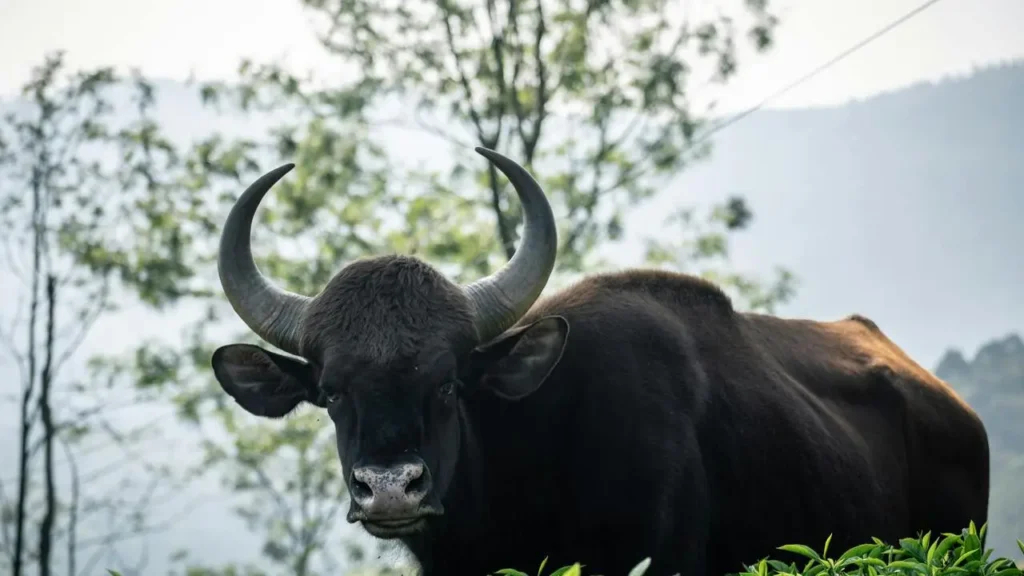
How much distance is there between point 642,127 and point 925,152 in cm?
17287

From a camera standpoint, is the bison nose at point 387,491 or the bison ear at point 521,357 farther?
the bison ear at point 521,357

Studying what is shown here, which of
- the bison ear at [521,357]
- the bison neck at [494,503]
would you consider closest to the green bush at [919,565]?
the bison ear at [521,357]

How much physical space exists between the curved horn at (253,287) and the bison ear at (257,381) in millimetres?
138

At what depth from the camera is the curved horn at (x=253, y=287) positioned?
21.6ft

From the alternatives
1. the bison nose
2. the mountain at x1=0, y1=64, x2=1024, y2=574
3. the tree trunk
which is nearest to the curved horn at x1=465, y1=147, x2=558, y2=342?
the bison nose

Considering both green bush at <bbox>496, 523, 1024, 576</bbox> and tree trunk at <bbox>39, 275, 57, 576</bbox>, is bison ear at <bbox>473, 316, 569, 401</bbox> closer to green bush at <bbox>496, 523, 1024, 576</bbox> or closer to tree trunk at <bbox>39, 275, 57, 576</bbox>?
green bush at <bbox>496, 523, 1024, 576</bbox>

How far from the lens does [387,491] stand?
17.1 ft

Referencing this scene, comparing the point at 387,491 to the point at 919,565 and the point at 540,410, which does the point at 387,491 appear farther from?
the point at 919,565

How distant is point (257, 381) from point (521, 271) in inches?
65.3

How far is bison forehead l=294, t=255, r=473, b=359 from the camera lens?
590 cm

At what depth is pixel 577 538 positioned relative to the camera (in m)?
6.29

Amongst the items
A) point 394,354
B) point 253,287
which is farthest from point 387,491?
point 253,287

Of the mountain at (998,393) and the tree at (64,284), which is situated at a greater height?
the tree at (64,284)

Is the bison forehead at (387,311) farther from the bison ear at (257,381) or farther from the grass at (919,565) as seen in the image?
the grass at (919,565)
